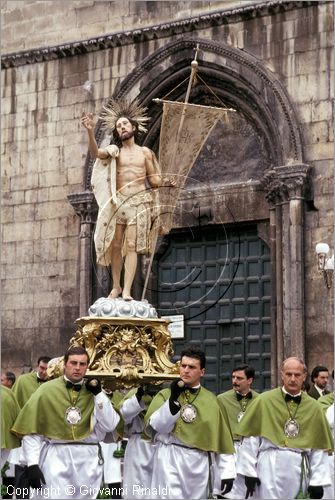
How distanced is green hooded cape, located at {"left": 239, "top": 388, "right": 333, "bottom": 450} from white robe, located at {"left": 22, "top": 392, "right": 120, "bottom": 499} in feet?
4.04

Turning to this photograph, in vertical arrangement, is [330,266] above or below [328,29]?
below

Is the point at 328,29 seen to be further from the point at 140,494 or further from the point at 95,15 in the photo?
the point at 140,494

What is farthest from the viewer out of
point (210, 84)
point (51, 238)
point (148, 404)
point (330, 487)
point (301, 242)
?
point (51, 238)

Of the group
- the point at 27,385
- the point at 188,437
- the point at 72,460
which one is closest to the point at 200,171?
the point at 27,385

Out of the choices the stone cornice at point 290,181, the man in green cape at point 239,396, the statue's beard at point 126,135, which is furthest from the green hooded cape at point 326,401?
the stone cornice at point 290,181

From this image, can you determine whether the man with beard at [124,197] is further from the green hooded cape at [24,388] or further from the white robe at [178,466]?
the white robe at [178,466]

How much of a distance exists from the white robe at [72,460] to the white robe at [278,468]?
4.02 feet

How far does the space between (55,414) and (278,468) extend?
1.99 m

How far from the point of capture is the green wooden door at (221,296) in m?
20.5

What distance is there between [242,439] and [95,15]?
1374 cm

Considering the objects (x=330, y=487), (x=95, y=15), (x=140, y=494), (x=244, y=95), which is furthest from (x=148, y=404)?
(x=95, y=15)

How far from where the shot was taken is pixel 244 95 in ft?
67.9

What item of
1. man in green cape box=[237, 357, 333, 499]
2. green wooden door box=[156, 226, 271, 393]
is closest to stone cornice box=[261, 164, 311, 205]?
green wooden door box=[156, 226, 271, 393]

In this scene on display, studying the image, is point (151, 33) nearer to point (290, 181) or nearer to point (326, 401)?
point (290, 181)
